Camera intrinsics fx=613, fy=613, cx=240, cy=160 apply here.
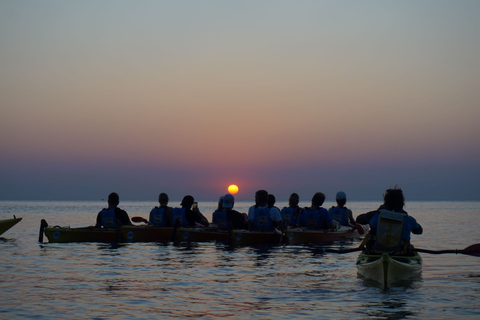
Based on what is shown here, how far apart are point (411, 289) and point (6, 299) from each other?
7941mm

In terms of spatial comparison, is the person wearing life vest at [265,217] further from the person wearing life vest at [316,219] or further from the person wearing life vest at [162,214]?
the person wearing life vest at [162,214]

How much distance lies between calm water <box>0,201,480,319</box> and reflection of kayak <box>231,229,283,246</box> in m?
0.68

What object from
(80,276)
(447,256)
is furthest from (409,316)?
(447,256)

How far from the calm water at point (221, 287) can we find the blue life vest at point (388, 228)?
3.10ft

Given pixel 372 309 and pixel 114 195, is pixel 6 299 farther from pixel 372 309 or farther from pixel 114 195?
pixel 114 195

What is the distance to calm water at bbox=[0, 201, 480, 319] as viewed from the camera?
33.8ft

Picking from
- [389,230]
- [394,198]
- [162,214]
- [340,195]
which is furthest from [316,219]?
[394,198]

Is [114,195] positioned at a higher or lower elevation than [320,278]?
higher

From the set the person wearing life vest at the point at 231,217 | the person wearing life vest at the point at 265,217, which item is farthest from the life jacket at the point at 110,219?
A: the person wearing life vest at the point at 265,217

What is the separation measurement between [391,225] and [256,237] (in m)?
9.95

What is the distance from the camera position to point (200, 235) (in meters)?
24.3

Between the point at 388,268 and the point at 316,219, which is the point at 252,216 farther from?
the point at 388,268

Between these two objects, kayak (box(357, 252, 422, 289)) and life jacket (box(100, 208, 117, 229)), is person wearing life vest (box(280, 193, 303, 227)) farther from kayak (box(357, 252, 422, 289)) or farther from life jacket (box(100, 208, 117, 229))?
kayak (box(357, 252, 422, 289))

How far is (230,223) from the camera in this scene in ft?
75.8
